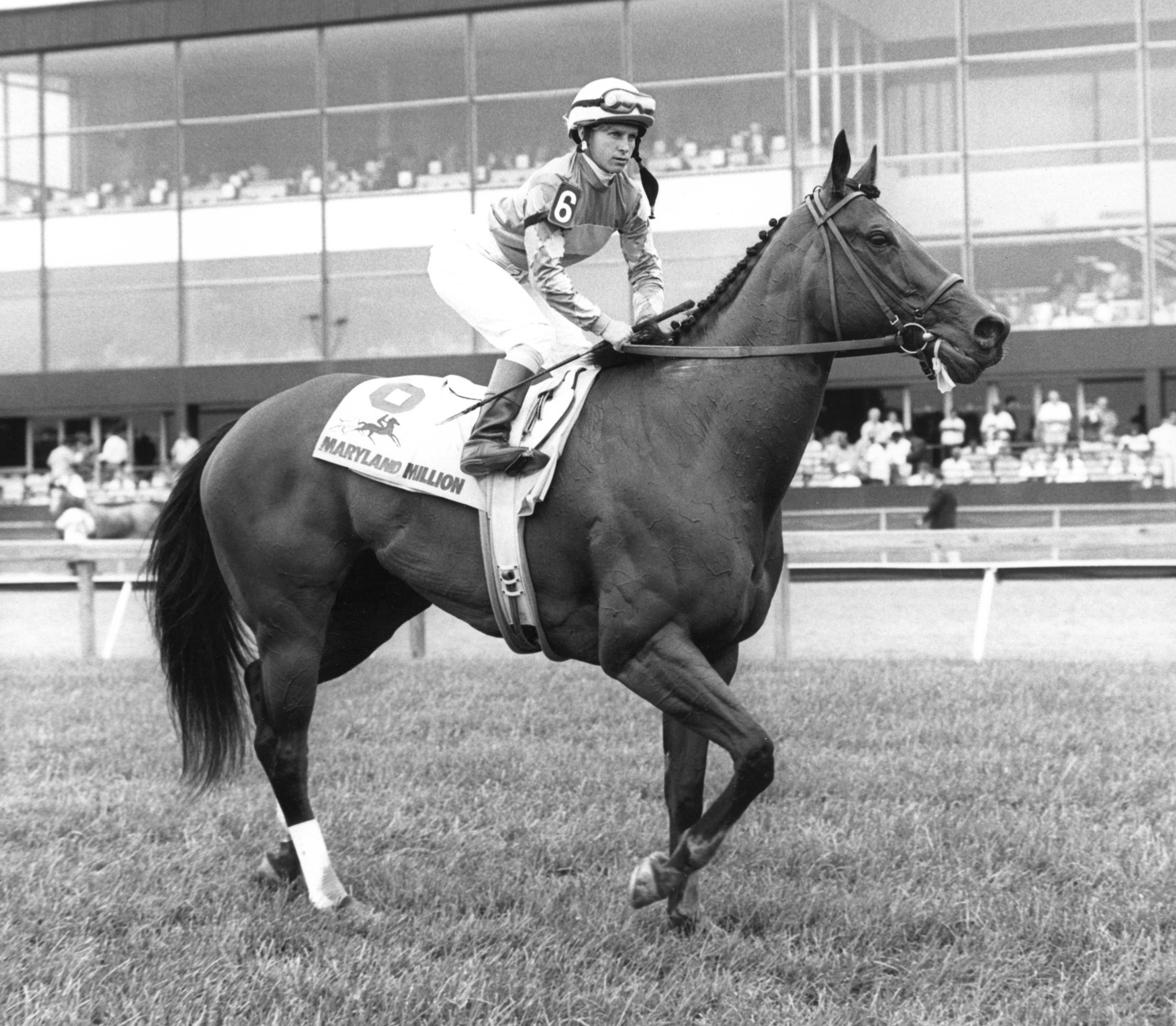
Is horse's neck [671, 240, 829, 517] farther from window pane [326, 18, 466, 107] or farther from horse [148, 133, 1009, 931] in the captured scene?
window pane [326, 18, 466, 107]

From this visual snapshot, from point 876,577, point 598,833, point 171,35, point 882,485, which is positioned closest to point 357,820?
point 598,833

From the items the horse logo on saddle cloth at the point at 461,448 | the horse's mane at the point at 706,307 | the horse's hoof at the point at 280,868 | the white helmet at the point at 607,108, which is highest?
the white helmet at the point at 607,108

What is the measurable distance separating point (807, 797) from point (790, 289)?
235 centimetres

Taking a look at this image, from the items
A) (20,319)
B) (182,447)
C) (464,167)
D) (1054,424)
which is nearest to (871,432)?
(1054,424)

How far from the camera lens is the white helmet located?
4.33 metres

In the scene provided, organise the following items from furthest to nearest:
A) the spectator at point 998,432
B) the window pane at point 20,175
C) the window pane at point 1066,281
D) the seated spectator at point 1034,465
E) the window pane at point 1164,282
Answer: the window pane at point 20,175 < the window pane at point 1066,281 < the window pane at point 1164,282 < the spectator at point 998,432 < the seated spectator at point 1034,465

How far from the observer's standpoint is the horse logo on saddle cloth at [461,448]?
14.3ft

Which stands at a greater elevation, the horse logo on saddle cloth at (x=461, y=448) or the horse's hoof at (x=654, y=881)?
the horse logo on saddle cloth at (x=461, y=448)

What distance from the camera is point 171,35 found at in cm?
2641

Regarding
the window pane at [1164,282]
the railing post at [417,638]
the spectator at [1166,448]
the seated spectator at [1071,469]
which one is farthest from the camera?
the window pane at [1164,282]

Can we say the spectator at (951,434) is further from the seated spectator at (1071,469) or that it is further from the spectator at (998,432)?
the seated spectator at (1071,469)

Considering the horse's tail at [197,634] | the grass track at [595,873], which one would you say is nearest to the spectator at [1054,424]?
the grass track at [595,873]

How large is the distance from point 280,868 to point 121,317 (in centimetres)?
2355

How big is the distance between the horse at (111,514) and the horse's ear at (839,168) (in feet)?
60.4
